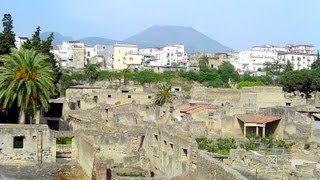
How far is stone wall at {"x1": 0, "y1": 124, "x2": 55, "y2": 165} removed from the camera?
101 ft

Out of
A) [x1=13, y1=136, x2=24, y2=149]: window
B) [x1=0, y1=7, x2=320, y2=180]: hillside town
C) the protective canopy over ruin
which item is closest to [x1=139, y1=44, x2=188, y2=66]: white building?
[x1=0, y1=7, x2=320, y2=180]: hillside town

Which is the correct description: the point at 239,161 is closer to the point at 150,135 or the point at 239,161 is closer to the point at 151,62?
the point at 150,135

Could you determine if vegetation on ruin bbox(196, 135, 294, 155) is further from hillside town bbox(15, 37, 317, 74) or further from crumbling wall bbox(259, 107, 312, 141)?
hillside town bbox(15, 37, 317, 74)

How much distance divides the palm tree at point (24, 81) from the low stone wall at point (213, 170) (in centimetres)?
1795

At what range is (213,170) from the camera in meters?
17.1

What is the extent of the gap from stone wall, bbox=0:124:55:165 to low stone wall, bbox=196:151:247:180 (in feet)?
44.0

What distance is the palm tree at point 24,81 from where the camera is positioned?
35.2 m

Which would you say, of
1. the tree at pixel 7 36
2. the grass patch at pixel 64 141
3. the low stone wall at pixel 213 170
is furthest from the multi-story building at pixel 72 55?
the low stone wall at pixel 213 170

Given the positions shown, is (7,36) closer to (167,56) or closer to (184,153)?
(184,153)

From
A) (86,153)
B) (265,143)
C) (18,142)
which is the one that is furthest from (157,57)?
(86,153)

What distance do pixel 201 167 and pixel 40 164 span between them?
1403 cm

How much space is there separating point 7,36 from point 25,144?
14.0 meters

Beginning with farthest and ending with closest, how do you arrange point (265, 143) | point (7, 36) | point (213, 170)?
point (7, 36) → point (265, 143) → point (213, 170)

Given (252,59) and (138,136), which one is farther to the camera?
(252,59)
